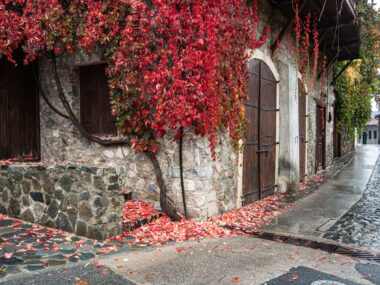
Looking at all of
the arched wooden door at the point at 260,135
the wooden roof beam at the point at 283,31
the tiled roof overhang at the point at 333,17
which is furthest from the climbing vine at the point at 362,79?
the arched wooden door at the point at 260,135

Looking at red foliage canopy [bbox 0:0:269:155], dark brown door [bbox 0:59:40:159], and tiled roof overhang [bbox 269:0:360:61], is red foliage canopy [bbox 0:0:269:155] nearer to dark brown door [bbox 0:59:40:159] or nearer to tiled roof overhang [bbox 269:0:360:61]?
A: dark brown door [bbox 0:59:40:159]

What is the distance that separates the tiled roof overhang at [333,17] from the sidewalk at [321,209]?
317 centimetres

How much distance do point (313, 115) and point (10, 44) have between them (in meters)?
8.23

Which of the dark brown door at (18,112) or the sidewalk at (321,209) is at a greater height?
the dark brown door at (18,112)

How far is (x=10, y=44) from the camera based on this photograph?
201 inches

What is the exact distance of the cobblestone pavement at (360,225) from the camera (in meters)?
Result: 3.96

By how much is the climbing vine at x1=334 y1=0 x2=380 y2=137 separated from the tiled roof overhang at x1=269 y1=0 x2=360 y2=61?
53cm

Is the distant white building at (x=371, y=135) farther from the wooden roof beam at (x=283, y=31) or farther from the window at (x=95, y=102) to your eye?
the window at (x=95, y=102)

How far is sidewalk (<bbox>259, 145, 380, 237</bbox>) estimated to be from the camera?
175 inches

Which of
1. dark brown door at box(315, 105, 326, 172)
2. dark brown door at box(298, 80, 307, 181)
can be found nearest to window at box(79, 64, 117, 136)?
dark brown door at box(298, 80, 307, 181)

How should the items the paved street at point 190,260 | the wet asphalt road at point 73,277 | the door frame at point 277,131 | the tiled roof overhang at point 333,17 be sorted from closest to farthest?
the wet asphalt road at point 73,277, the paved street at point 190,260, the door frame at point 277,131, the tiled roof overhang at point 333,17

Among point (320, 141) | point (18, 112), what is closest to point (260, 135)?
point (18, 112)

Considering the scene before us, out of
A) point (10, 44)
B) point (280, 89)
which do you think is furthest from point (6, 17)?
point (280, 89)

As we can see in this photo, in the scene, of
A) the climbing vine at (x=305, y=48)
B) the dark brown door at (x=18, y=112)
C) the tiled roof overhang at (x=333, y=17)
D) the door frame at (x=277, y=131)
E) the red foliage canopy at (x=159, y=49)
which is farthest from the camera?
the climbing vine at (x=305, y=48)
